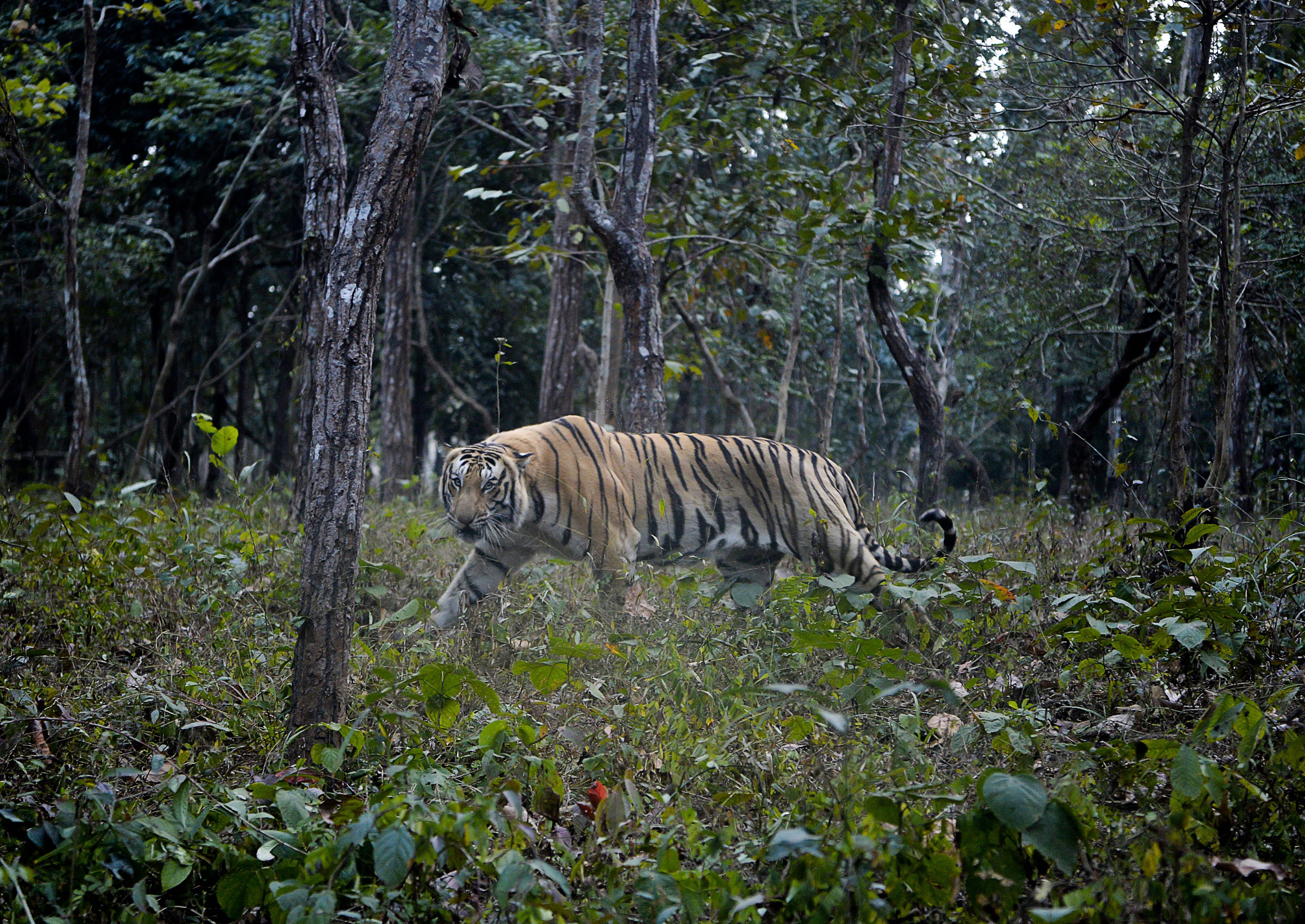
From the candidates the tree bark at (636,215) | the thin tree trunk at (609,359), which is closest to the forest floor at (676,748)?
the tree bark at (636,215)

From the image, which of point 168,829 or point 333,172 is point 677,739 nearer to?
point 168,829

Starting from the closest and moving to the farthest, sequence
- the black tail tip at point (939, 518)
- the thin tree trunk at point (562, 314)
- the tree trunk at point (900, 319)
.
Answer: the black tail tip at point (939, 518) → the tree trunk at point (900, 319) → the thin tree trunk at point (562, 314)

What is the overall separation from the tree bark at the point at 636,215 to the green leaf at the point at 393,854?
4294mm

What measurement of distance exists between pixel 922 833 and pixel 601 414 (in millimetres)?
6426

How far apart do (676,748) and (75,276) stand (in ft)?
22.8

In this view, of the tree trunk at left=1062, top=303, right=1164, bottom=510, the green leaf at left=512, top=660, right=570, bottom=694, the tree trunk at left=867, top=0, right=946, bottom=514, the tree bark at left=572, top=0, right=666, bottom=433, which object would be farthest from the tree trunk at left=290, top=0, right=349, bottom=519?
the tree trunk at left=1062, top=303, right=1164, bottom=510

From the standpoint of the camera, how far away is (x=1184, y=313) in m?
4.52

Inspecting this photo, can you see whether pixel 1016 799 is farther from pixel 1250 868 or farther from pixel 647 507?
pixel 647 507

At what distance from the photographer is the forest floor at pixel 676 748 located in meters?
2.04

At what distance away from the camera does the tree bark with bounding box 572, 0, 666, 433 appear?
612 cm

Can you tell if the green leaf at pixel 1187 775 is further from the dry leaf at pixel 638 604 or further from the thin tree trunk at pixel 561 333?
the thin tree trunk at pixel 561 333

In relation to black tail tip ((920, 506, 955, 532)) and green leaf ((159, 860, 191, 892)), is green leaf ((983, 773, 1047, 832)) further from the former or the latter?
black tail tip ((920, 506, 955, 532))

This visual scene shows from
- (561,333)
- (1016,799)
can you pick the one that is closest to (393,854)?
(1016,799)

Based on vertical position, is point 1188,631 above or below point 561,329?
below
